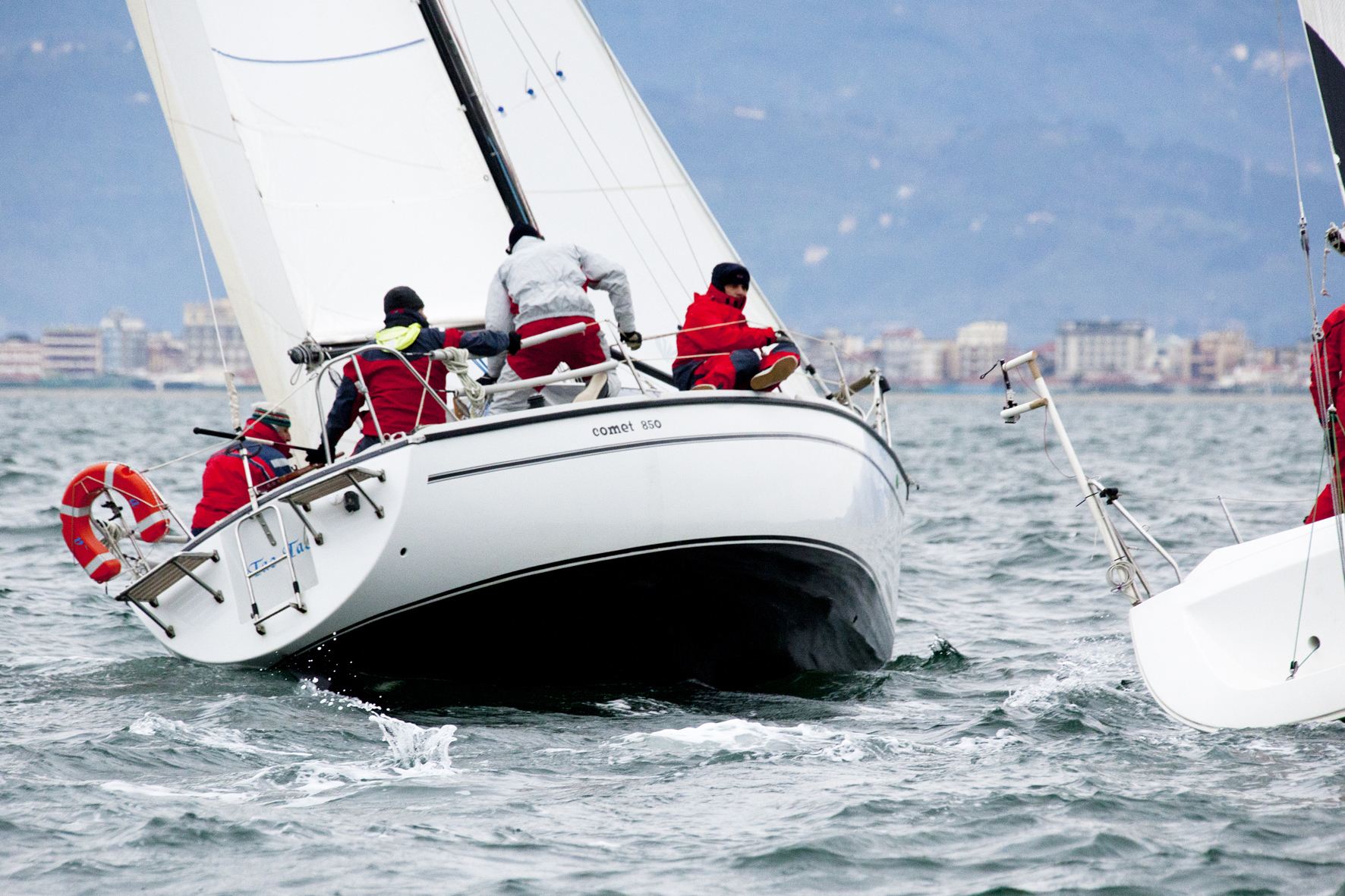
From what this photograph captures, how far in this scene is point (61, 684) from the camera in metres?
5.65

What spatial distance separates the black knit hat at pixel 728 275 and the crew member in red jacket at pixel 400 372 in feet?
2.86

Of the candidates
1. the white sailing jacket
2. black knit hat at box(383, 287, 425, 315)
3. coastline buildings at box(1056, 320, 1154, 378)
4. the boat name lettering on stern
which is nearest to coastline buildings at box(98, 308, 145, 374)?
coastline buildings at box(1056, 320, 1154, 378)

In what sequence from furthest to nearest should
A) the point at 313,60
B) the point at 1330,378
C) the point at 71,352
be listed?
the point at 71,352 → the point at 313,60 → the point at 1330,378

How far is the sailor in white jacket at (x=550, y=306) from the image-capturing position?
5.32m

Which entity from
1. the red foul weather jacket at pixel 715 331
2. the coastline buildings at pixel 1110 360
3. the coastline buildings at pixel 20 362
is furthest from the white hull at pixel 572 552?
the coastline buildings at pixel 20 362

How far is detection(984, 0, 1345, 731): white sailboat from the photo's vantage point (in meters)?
4.30

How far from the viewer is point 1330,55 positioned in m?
4.72

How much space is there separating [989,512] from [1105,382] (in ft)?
309

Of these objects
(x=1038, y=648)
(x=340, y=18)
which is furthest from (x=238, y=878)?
(x=340, y=18)

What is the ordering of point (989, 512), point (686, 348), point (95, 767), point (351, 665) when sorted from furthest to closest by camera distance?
point (989, 512), point (686, 348), point (351, 665), point (95, 767)

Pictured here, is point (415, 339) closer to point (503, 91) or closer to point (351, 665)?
point (351, 665)

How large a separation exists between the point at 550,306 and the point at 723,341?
2.32 ft

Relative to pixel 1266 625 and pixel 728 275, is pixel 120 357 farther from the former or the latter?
pixel 1266 625

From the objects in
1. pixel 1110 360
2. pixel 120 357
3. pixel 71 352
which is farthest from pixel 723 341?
pixel 1110 360
